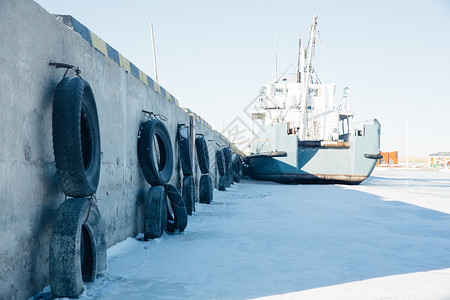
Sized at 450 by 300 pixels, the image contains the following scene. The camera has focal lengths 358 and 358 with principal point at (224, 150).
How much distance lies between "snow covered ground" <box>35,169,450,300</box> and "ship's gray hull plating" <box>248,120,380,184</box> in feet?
26.0

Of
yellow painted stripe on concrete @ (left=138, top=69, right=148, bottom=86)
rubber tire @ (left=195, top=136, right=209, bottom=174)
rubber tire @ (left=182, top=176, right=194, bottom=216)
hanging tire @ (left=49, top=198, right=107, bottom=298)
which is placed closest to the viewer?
hanging tire @ (left=49, top=198, right=107, bottom=298)

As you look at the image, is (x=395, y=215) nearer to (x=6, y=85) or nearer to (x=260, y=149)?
(x=6, y=85)

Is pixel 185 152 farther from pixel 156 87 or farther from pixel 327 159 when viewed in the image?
pixel 327 159

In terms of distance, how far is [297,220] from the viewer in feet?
18.4

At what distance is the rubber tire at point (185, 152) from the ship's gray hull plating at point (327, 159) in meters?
7.39

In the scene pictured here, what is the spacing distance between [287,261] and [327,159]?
11.0m

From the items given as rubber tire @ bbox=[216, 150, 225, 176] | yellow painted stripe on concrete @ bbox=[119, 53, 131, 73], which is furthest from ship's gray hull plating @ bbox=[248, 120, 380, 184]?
yellow painted stripe on concrete @ bbox=[119, 53, 131, 73]

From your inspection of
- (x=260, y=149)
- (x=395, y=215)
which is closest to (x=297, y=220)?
(x=395, y=215)

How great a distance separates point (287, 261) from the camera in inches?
132

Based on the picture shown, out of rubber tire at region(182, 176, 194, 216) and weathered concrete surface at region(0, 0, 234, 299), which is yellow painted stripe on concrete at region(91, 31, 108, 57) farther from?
rubber tire at region(182, 176, 194, 216)

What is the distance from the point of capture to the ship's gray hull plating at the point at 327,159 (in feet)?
44.5

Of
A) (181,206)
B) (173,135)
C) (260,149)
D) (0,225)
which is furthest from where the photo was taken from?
(260,149)

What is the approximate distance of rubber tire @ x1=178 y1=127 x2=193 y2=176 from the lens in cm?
687

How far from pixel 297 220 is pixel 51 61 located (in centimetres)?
422
